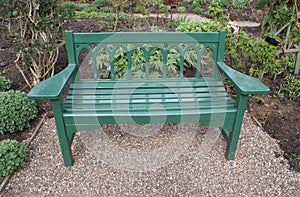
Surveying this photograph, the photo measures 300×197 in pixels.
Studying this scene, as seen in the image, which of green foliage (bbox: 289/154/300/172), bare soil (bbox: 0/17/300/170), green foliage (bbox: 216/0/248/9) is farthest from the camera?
green foliage (bbox: 216/0/248/9)

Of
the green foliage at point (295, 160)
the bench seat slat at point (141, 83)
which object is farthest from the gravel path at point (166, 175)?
the bench seat slat at point (141, 83)

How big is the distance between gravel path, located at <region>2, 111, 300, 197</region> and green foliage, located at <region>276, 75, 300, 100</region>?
1084 millimetres

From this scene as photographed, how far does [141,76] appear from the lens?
3551 millimetres

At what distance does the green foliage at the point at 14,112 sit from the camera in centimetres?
275

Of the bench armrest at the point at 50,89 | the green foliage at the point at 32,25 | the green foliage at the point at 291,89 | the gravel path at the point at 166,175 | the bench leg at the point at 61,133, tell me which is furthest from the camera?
the green foliage at the point at 291,89

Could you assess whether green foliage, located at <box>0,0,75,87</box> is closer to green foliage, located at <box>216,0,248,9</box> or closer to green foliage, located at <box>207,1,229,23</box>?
Result: green foliage, located at <box>207,1,229,23</box>

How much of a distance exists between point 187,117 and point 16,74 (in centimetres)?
283

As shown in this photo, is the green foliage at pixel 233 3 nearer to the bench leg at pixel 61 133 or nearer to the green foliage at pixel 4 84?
the green foliage at pixel 4 84

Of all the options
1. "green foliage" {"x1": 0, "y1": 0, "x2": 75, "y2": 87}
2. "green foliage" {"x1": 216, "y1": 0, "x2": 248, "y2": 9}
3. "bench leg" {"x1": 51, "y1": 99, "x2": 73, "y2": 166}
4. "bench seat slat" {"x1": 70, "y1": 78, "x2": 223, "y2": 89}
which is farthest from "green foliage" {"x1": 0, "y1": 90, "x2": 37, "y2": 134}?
"green foliage" {"x1": 216, "y1": 0, "x2": 248, "y2": 9}

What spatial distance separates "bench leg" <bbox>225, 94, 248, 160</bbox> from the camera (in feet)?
7.29

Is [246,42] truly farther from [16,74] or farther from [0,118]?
[16,74]

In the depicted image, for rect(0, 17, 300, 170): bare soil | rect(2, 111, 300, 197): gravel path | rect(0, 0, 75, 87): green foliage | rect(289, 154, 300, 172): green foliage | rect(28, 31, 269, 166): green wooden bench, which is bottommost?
rect(2, 111, 300, 197): gravel path

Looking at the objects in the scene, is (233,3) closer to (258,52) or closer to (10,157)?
(258,52)

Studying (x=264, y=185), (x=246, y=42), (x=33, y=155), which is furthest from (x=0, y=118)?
(x=246, y=42)
